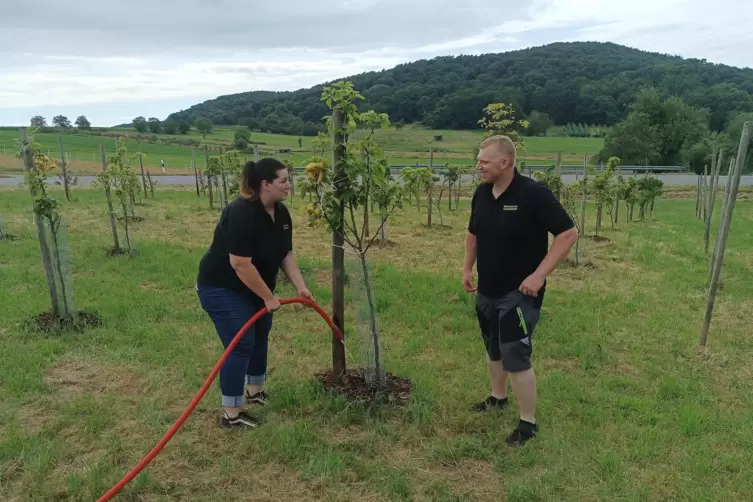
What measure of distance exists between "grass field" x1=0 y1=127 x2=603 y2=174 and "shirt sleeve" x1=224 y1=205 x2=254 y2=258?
3317cm

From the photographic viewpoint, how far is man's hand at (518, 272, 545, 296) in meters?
3.26

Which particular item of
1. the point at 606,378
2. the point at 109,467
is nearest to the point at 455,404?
the point at 606,378

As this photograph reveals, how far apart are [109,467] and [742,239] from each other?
1271cm

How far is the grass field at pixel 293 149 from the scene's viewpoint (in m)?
39.2

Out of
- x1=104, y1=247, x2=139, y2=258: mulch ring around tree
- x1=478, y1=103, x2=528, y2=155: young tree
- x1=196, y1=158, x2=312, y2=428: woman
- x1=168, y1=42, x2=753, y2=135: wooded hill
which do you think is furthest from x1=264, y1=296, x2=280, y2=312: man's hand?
x1=168, y1=42, x2=753, y2=135: wooded hill

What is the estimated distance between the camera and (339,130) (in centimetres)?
367

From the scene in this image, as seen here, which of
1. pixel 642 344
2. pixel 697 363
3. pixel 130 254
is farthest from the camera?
pixel 130 254

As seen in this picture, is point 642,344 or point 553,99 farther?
point 553,99

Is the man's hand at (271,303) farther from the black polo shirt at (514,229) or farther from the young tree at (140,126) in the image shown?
the young tree at (140,126)

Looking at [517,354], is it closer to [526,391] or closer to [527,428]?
[526,391]

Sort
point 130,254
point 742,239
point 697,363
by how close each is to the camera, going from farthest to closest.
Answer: point 742,239 < point 130,254 < point 697,363

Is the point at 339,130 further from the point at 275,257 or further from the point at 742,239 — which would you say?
the point at 742,239

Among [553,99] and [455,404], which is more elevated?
[553,99]

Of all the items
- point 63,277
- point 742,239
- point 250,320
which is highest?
point 250,320
